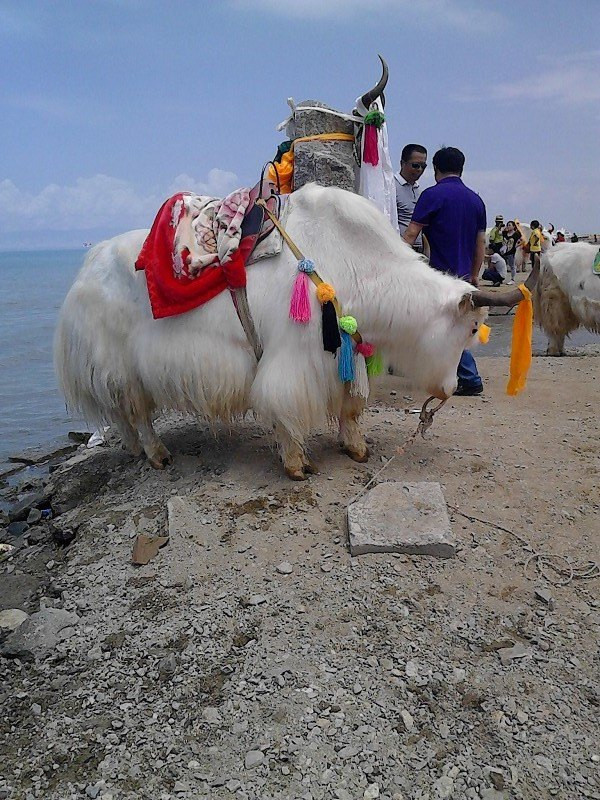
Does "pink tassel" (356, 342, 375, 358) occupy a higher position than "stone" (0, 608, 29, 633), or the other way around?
"pink tassel" (356, 342, 375, 358)

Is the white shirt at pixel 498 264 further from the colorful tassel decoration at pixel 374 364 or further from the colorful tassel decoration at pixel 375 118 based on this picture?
the colorful tassel decoration at pixel 374 364

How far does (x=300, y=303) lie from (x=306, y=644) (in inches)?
61.5

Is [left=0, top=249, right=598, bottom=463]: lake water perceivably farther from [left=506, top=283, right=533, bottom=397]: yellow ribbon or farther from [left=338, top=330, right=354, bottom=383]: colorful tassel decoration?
[left=506, top=283, right=533, bottom=397]: yellow ribbon

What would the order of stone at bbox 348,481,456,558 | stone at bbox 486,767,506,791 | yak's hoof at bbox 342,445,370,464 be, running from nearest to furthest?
1. stone at bbox 486,767,506,791
2. stone at bbox 348,481,456,558
3. yak's hoof at bbox 342,445,370,464

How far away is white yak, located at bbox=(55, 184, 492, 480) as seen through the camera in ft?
10.8

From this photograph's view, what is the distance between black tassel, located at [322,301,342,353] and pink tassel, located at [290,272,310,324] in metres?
0.09

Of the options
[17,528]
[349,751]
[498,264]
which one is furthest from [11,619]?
[498,264]

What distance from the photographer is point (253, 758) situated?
193cm

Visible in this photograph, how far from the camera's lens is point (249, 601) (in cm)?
260

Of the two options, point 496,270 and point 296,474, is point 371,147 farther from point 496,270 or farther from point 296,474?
point 496,270

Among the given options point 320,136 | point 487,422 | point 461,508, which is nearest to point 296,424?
point 461,508

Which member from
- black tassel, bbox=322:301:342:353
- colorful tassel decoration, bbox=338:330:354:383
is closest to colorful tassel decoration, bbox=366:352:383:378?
colorful tassel decoration, bbox=338:330:354:383

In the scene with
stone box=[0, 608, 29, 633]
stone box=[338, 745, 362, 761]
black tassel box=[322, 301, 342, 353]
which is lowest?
stone box=[0, 608, 29, 633]

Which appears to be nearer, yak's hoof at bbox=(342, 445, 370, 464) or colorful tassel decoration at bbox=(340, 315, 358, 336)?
colorful tassel decoration at bbox=(340, 315, 358, 336)
